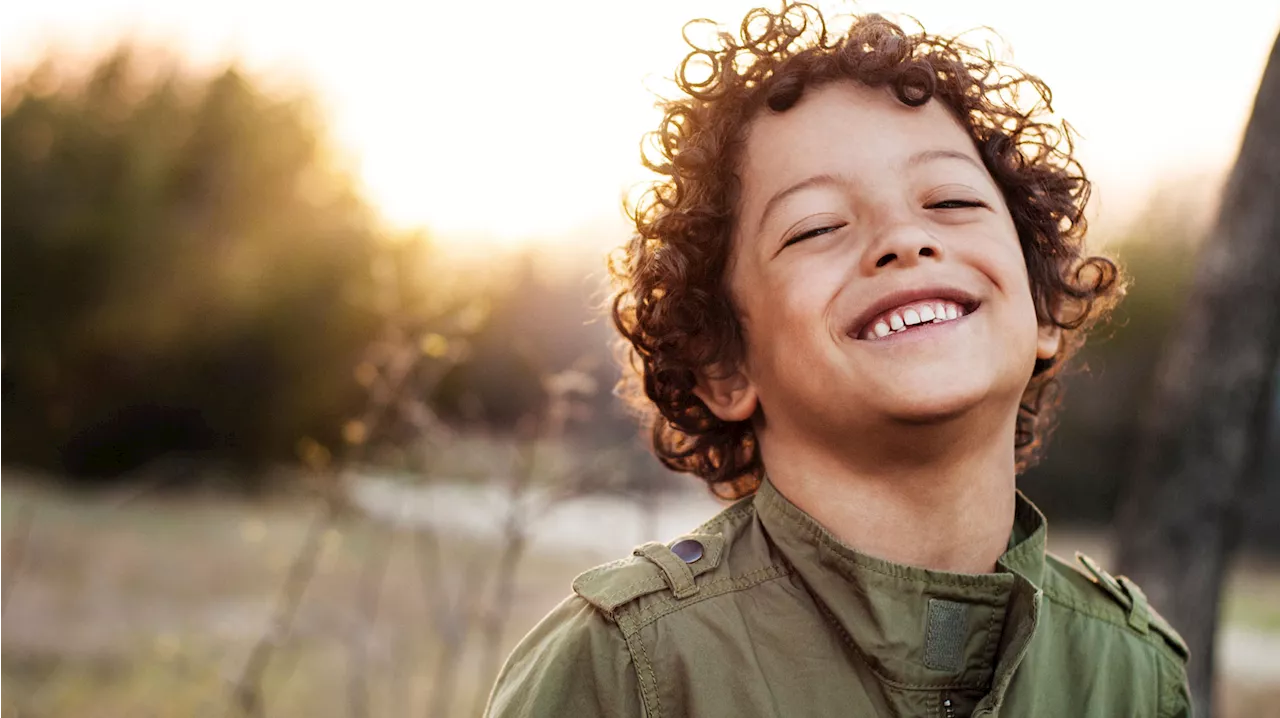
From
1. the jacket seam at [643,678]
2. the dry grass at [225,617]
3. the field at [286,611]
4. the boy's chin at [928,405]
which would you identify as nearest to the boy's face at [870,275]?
the boy's chin at [928,405]

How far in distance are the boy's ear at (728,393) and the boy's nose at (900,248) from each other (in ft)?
1.12

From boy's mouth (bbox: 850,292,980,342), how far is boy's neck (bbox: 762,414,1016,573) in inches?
7.1

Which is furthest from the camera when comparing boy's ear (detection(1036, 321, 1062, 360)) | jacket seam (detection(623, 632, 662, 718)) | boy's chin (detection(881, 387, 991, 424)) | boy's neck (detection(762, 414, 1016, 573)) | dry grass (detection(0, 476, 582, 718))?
dry grass (detection(0, 476, 582, 718))

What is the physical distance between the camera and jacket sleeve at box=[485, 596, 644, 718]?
1643 mm

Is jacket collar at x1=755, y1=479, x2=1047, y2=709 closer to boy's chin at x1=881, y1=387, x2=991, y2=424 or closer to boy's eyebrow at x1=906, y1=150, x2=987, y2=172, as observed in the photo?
boy's chin at x1=881, y1=387, x2=991, y2=424

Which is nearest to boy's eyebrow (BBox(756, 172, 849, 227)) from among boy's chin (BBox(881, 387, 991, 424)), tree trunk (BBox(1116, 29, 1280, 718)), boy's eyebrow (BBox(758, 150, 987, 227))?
boy's eyebrow (BBox(758, 150, 987, 227))

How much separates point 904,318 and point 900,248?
0.38ft

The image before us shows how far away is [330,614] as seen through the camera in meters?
4.89

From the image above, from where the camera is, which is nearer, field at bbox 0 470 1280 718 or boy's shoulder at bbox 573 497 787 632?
boy's shoulder at bbox 573 497 787 632

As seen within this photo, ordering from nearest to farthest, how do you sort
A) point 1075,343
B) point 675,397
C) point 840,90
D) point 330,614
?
1. point 840,90
2. point 675,397
3. point 1075,343
4. point 330,614

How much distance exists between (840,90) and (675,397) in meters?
0.69

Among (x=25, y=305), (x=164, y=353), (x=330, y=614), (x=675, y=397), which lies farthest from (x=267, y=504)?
(x=675, y=397)

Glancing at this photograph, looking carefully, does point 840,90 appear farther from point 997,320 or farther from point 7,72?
point 7,72

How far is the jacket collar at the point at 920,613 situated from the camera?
1708 mm
